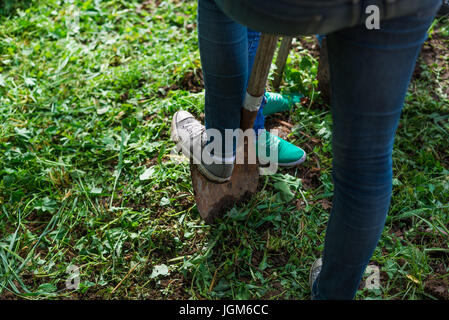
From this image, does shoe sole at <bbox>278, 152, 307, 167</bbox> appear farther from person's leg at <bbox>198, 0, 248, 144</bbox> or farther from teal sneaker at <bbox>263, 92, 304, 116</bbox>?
person's leg at <bbox>198, 0, 248, 144</bbox>

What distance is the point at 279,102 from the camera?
222cm

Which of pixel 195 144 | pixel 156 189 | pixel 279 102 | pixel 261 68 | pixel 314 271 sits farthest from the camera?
pixel 279 102

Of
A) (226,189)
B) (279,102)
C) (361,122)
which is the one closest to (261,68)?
(361,122)

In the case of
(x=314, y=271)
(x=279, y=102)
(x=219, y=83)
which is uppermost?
(x=219, y=83)

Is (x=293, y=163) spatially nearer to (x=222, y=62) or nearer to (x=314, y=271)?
(x=314, y=271)

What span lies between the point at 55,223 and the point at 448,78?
7.50ft

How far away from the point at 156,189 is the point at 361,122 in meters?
1.21

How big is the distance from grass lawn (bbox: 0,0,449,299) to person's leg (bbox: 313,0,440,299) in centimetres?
56

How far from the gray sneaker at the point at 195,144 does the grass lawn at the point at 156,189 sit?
0.55 ft

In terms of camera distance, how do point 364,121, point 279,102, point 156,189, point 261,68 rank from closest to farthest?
point 364,121, point 261,68, point 156,189, point 279,102

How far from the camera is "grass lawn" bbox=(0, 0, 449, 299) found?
64.4 inches

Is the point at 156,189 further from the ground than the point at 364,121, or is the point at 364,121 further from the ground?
the point at 364,121

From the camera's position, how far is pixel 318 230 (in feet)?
5.82

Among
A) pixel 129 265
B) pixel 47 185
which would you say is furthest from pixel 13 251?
pixel 129 265
